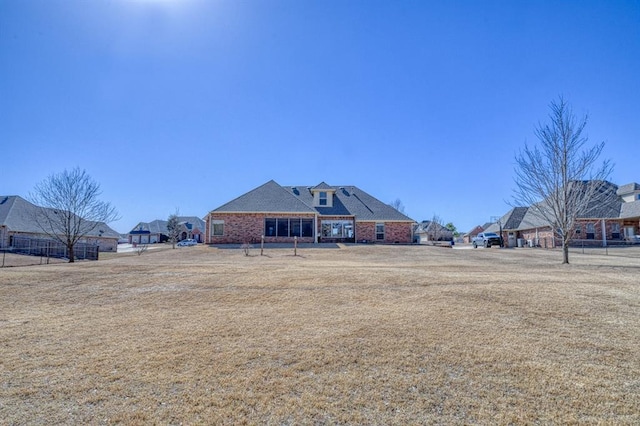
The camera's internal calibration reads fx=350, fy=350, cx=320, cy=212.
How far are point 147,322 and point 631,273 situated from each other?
45.7ft

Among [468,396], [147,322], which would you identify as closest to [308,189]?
[147,322]

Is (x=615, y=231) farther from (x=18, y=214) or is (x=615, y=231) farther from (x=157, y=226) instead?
(x=157, y=226)

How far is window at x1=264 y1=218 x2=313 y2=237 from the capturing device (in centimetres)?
2823

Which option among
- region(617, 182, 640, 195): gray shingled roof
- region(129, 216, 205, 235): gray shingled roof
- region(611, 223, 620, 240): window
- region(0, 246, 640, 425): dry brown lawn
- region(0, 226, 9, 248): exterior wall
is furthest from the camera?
region(129, 216, 205, 235): gray shingled roof

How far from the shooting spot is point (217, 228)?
27984 millimetres

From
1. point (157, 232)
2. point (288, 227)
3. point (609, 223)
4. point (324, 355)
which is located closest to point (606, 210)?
point (609, 223)

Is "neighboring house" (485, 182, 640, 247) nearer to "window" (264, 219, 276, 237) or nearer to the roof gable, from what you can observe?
the roof gable

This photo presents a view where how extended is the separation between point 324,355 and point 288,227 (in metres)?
23.9

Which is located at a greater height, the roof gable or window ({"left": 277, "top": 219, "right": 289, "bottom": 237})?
the roof gable

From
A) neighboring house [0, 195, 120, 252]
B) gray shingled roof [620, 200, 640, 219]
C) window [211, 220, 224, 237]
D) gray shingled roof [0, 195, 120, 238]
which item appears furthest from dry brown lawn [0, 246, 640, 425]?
gray shingled roof [0, 195, 120, 238]

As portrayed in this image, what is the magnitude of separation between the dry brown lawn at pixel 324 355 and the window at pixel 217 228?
62.2 feet

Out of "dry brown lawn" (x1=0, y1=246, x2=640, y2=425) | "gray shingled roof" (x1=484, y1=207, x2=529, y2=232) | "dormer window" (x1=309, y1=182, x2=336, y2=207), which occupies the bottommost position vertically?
"dry brown lawn" (x1=0, y1=246, x2=640, y2=425)

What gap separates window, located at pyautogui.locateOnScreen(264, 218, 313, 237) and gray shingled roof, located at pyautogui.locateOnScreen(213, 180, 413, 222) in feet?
2.76

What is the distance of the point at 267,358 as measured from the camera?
470 cm
